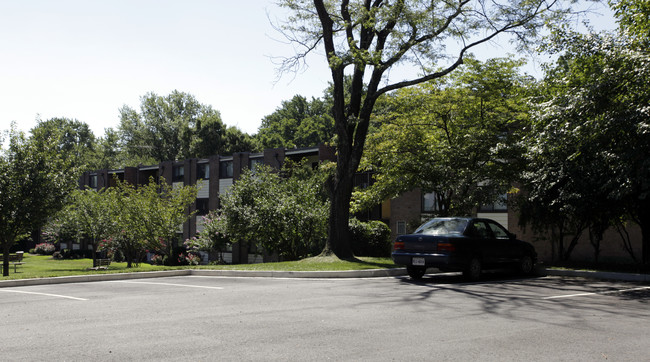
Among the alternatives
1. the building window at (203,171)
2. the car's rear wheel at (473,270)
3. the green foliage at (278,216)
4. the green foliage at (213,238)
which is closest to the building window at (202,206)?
the building window at (203,171)

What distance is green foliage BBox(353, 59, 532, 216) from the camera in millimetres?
19219

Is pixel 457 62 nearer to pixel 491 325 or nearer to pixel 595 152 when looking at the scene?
pixel 595 152

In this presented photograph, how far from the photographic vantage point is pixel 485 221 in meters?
14.4

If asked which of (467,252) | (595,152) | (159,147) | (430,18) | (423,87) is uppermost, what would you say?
(159,147)

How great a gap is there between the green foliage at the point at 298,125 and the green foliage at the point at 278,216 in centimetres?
3507

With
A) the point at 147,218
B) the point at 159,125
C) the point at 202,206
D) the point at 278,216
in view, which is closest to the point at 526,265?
the point at 278,216

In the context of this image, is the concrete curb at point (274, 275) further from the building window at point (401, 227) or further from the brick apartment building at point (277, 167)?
the building window at point (401, 227)

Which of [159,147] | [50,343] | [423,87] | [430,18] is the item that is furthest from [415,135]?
[159,147]

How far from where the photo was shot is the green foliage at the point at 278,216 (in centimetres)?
2481

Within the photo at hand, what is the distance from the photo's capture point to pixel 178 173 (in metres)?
49.6

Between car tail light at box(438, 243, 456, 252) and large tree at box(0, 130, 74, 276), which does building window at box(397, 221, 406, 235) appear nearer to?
large tree at box(0, 130, 74, 276)

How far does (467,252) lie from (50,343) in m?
9.47

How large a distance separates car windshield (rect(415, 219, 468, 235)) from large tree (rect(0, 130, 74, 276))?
62.4ft

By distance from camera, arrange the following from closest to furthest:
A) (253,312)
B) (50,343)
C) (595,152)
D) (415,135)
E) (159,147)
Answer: (50,343)
(253,312)
(595,152)
(415,135)
(159,147)
